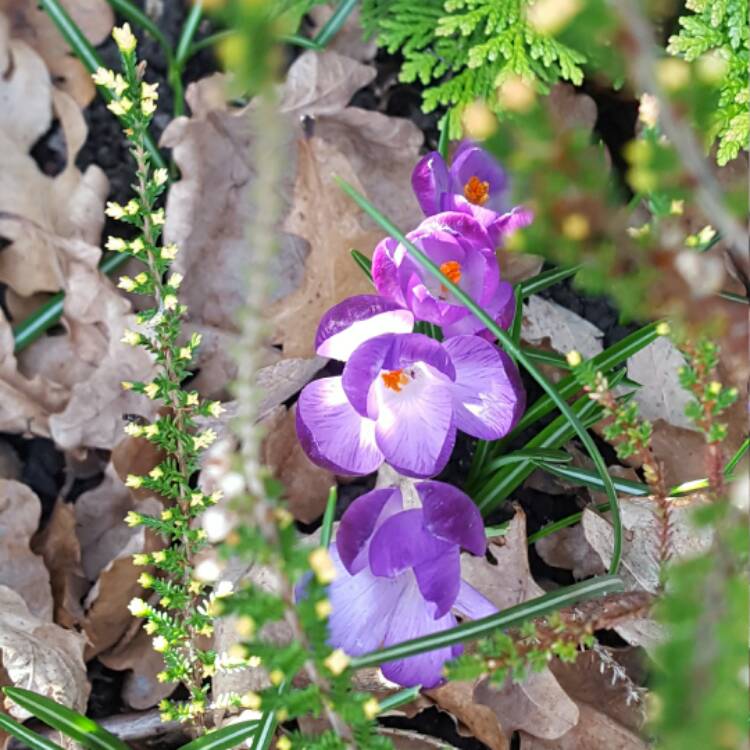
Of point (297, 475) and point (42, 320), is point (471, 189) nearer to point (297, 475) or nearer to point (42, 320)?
point (297, 475)

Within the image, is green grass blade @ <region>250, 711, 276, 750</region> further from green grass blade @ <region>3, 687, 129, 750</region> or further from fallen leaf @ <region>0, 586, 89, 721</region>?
fallen leaf @ <region>0, 586, 89, 721</region>

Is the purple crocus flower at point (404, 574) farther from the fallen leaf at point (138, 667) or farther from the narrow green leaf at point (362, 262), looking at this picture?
the fallen leaf at point (138, 667)

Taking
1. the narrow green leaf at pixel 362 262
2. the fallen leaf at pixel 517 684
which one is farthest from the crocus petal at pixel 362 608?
the narrow green leaf at pixel 362 262

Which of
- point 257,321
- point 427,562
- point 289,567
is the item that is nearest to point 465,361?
point 427,562

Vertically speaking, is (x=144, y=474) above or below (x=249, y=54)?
below

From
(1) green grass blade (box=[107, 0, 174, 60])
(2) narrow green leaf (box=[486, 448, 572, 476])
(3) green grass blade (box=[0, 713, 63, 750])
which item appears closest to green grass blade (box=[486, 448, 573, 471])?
(2) narrow green leaf (box=[486, 448, 572, 476])

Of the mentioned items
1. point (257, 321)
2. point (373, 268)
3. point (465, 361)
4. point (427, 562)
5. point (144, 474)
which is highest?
point (257, 321)

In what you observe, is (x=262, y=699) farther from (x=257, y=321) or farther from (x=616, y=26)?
(x=616, y=26)
